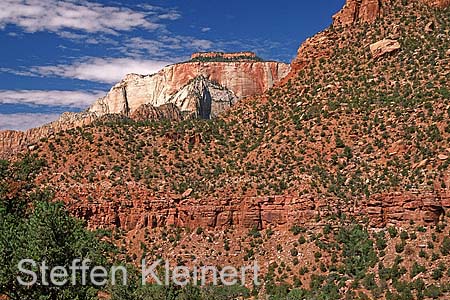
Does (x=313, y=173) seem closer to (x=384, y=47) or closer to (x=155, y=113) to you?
(x=384, y=47)

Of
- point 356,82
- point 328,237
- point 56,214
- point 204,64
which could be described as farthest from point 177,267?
point 204,64

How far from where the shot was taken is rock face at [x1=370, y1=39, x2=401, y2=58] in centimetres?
5009

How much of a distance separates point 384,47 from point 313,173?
16.3 m

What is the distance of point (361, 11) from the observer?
55.7 m

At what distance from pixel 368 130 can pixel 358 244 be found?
11564mm

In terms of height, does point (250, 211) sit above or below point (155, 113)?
below

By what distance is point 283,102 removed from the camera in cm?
5259

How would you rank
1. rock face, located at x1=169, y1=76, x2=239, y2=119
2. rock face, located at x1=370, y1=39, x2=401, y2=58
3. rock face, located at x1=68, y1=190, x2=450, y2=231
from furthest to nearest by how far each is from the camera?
rock face, located at x1=169, y1=76, x2=239, y2=119 < rock face, located at x1=370, y1=39, x2=401, y2=58 < rock face, located at x1=68, y1=190, x2=450, y2=231

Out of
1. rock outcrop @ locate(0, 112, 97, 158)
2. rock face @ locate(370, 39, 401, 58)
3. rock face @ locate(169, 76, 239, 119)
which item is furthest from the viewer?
rock outcrop @ locate(0, 112, 97, 158)

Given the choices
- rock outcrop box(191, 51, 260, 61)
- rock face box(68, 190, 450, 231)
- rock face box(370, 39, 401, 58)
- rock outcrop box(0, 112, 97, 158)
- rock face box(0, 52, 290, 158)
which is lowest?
rock face box(68, 190, 450, 231)

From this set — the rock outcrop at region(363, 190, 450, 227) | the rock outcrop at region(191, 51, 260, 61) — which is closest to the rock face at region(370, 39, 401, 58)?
the rock outcrop at region(363, 190, 450, 227)

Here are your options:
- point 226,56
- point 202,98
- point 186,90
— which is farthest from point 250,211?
point 226,56

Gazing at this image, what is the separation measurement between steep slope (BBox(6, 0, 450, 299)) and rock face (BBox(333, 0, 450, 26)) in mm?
447

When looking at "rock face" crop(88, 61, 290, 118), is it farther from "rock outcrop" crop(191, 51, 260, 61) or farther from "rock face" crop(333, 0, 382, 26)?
"rock face" crop(333, 0, 382, 26)
